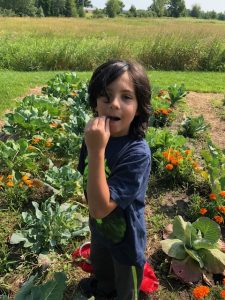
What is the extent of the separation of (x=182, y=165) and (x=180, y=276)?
1.61m

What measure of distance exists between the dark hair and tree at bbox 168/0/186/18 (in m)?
92.2

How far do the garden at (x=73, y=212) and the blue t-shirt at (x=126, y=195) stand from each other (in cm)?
37

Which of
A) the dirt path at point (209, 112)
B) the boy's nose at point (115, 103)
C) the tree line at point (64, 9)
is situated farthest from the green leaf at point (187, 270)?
the tree line at point (64, 9)

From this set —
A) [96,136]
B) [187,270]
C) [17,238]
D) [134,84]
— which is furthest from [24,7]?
[96,136]

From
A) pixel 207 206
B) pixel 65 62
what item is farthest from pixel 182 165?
pixel 65 62

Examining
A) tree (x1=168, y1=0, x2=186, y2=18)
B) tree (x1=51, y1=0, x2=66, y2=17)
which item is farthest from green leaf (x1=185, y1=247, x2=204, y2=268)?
tree (x1=168, y1=0, x2=186, y2=18)

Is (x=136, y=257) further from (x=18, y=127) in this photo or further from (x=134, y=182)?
(x=18, y=127)

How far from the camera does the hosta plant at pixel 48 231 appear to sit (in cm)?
302

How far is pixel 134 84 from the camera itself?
71.2 inches

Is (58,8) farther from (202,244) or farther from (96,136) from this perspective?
(96,136)

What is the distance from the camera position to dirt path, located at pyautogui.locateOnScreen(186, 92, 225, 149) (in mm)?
5918

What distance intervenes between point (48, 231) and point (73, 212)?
1.16 ft

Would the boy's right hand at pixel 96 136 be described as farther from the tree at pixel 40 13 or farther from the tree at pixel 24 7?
the tree at pixel 24 7

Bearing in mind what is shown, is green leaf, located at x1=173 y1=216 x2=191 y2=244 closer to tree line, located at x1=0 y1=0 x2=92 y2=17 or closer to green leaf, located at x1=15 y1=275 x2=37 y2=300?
green leaf, located at x1=15 y1=275 x2=37 y2=300
